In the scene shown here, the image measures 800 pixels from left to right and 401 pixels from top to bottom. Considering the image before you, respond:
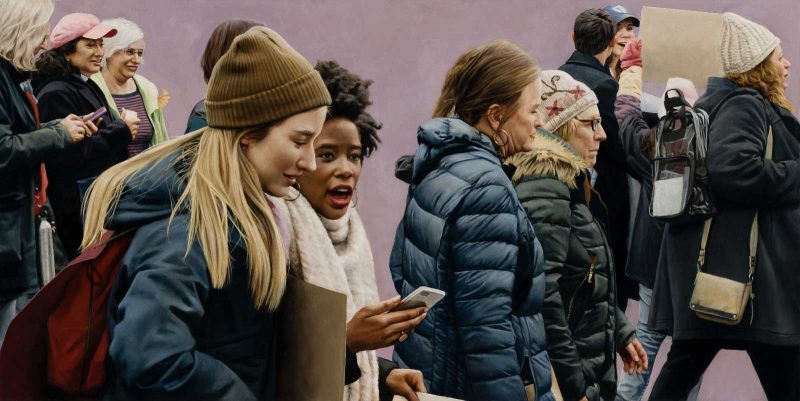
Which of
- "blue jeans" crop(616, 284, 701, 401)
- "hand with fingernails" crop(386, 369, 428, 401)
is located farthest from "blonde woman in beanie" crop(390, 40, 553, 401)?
"blue jeans" crop(616, 284, 701, 401)

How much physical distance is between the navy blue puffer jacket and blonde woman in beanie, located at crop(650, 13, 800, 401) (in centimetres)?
161

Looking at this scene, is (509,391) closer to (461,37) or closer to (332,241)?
(332,241)

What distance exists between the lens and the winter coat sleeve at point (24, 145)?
620 centimetres

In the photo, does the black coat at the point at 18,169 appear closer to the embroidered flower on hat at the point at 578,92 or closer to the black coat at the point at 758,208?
the embroidered flower on hat at the point at 578,92

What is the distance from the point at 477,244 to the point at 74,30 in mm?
2932

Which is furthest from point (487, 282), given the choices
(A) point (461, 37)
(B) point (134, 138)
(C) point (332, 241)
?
(A) point (461, 37)

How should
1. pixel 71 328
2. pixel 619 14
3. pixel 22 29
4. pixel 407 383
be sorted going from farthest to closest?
pixel 619 14 → pixel 22 29 → pixel 407 383 → pixel 71 328

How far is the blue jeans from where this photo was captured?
7430 millimetres

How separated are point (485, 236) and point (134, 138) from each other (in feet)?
8.47

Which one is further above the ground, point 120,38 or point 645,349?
point 120,38

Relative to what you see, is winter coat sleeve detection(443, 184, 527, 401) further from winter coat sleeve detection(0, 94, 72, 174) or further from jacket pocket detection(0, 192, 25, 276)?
jacket pocket detection(0, 192, 25, 276)

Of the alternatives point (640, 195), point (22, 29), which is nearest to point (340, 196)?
point (22, 29)

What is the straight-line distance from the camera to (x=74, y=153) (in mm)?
6836

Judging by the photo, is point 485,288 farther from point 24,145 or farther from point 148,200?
point 24,145
